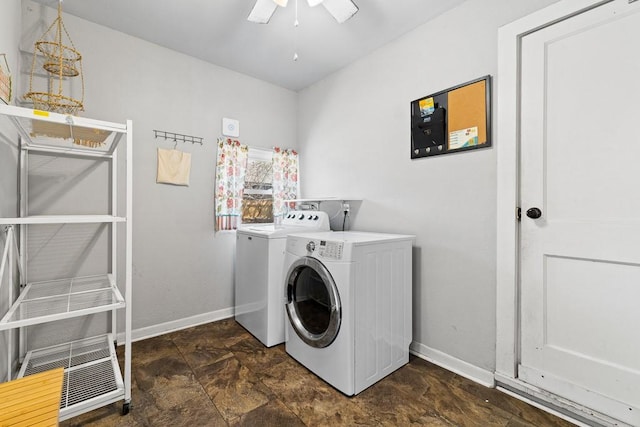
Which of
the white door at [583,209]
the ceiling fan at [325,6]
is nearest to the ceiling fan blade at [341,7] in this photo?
the ceiling fan at [325,6]

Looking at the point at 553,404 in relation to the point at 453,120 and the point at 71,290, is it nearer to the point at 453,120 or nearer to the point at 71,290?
the point at 453,120

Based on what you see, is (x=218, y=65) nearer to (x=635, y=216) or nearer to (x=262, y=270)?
(x=262, y=270)

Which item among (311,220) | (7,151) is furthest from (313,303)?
(7,151)

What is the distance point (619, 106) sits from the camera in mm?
1321

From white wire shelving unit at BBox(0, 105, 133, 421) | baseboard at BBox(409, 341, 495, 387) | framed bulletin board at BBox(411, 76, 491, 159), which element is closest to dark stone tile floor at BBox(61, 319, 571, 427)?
baseboard at BBox(409, 341, 495, 387)

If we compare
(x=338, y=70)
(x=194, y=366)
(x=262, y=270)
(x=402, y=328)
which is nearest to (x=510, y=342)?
(x=402, y=328)

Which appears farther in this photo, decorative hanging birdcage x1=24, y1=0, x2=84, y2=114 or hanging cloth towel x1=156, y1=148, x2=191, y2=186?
hanging cloth towel x1=156, y1=148, x2=191, y2=186

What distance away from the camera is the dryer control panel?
5.29 feet

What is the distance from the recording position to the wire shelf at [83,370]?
1.39m

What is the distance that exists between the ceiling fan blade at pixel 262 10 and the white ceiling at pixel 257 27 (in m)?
0.17

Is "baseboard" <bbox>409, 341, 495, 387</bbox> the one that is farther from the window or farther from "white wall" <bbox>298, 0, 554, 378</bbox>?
the window

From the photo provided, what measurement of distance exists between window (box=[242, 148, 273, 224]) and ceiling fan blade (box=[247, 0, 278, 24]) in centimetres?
135

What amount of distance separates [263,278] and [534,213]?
1832mm

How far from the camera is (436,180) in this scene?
1.98 m
